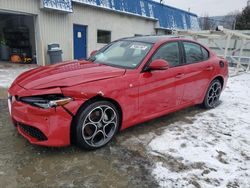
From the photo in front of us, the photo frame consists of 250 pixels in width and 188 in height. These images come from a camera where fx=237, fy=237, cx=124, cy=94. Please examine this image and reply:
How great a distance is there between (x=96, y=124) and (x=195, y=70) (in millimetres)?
2421

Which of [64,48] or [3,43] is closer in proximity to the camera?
[64,48]

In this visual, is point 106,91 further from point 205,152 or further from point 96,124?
point 205,152

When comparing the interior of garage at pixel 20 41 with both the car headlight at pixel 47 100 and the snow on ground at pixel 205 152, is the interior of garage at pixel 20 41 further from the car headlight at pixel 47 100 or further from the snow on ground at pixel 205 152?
the snow on ground at pixel 205 152

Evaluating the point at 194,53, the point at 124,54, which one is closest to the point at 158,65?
the point at 124,54

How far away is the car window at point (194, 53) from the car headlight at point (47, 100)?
2676mm

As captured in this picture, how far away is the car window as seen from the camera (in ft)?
15.3

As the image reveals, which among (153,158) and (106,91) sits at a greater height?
(106,91)

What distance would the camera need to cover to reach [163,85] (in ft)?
13.1

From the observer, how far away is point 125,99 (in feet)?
11.4

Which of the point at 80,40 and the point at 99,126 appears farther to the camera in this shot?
the point at 80,40

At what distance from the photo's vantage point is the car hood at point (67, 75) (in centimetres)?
303

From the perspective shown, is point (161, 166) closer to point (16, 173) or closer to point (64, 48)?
point (16, 173)

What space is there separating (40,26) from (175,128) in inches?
349

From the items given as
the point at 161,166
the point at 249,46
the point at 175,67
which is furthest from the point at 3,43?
the point at 249,46
